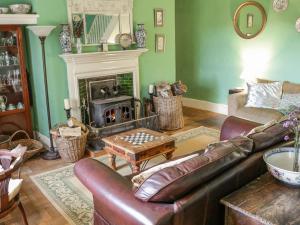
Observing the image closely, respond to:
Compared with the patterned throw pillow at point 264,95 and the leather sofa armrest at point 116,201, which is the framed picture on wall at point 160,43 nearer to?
the patterned throw pillow at point 264,95

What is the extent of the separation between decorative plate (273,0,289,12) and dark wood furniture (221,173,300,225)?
12.3 feet

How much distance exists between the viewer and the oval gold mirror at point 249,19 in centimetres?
504

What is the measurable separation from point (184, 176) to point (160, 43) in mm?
3848

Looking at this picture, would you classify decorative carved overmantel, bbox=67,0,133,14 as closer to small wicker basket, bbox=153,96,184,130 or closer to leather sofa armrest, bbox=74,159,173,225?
small wicker basket, bbox=153,96,184,130

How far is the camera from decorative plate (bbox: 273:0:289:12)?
15.4 ft

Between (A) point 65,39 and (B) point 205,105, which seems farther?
(B) point 205,105

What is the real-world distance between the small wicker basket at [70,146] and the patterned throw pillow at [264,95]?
2.41 m

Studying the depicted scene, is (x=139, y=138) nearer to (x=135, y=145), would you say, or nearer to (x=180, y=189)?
(x=135, y=145)

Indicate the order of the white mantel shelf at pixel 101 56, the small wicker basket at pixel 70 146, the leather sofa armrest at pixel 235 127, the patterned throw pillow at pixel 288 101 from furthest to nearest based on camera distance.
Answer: the patterned throw pillow at pixel 288 101, the white mantel shelf at pixel 101 56, the small wicker basket at pixel 70 146, the leather sofa armrest at pixel 235 127

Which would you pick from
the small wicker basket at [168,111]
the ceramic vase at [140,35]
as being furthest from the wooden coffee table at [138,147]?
the ceramic vase at [140,35]

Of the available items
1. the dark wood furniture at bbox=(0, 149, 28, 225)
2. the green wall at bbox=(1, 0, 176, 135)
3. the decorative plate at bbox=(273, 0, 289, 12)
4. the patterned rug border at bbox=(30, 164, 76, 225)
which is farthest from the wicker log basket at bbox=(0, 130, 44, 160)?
the decorative plate at bbox=(273, 0, 289, 12)

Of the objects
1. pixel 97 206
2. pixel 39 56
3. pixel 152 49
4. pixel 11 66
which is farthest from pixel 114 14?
pixel 97 206

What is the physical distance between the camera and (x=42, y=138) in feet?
14.6

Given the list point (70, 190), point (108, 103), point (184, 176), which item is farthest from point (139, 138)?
point (184, 176)
